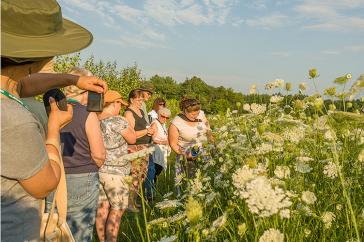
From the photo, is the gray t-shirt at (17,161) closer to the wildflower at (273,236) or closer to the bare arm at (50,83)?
the bare arm at (50,83)

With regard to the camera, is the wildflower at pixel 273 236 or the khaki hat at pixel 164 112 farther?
the khaki hat at pixel 164 112

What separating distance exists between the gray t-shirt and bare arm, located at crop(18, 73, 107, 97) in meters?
0.43

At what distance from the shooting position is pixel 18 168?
1.72 metres

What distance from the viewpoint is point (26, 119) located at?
172 centimetres

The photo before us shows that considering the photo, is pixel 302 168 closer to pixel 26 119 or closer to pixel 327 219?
pixel 327 219

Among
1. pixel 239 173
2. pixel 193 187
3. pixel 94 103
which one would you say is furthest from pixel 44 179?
pixel 193 187

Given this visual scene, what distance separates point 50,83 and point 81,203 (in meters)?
1.70

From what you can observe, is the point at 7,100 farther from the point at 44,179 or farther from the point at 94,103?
the point at 94,103

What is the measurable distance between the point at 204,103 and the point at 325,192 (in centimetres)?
6035

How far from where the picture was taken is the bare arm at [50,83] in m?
2.19

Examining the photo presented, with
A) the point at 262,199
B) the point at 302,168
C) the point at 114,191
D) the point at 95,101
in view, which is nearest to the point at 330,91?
the point at 302,168

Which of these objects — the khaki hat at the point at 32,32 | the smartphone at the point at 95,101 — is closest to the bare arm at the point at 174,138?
the smartphone at the point at 95,101

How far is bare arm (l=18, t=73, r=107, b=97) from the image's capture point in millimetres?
2191

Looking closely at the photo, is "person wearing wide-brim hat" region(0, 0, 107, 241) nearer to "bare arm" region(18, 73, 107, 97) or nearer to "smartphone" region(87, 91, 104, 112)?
"bare arm" region(18, 73, 107, 97)
